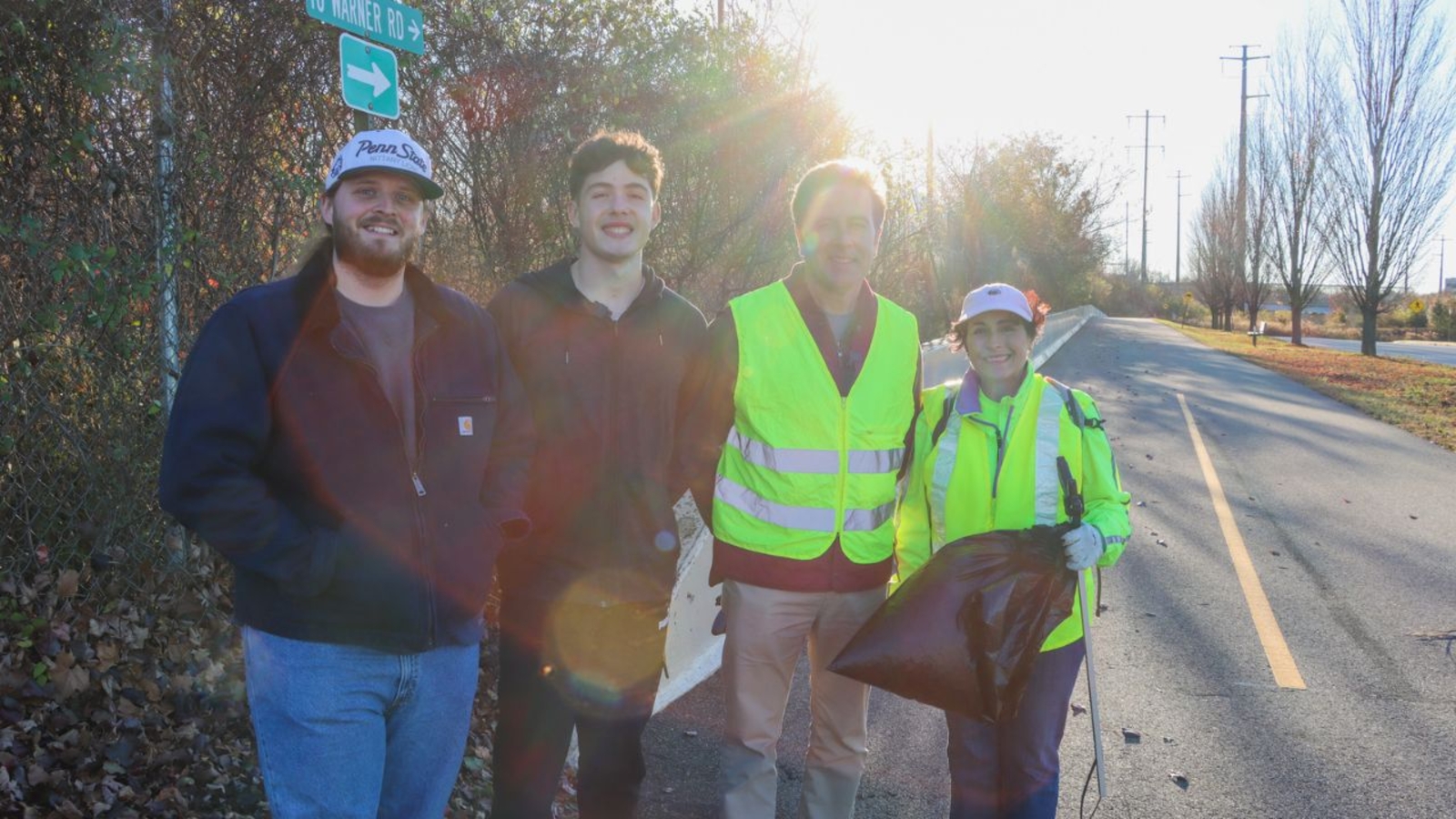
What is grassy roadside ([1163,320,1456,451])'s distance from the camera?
52.3 feet

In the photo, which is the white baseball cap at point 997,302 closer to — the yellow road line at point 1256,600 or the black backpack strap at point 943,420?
the black backpack strap at point 943,420

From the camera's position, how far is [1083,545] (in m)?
3.24

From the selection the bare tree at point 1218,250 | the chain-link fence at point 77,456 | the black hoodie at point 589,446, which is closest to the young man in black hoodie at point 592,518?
the black hoodie at point 589,446

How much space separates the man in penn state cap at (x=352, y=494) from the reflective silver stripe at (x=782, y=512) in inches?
37.1

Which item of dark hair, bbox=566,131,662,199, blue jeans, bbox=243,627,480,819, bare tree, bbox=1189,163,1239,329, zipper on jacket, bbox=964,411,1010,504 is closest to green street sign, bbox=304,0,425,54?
dark hair, bbox=566,131,662,199

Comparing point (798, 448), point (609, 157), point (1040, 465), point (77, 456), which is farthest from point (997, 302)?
point (77, 456)

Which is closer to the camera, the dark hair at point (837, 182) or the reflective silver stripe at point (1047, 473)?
the reflective silver stripe at point (1047, 473)

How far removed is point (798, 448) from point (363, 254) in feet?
4.90

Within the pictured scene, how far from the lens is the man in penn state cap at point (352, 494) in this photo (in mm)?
2303

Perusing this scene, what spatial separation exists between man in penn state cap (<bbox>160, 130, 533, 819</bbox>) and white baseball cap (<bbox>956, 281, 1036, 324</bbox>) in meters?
1.65

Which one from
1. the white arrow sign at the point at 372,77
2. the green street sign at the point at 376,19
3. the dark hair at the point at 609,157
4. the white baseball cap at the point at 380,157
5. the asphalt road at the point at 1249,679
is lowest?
the asphalt road at the point at 1249,679

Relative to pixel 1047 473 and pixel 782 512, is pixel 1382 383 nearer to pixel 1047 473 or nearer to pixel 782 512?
pixel 1047 473

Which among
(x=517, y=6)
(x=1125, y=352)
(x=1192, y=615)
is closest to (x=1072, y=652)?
(x=1192, y=615)

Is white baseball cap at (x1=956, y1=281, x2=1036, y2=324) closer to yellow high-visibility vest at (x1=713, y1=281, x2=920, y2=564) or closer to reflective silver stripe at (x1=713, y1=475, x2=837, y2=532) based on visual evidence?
yellow high-visibility vest at (x1=713, y1=281, x2=920, y2=564)
